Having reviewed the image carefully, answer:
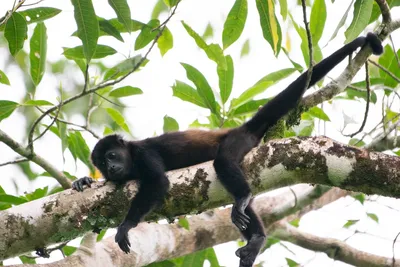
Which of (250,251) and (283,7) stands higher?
(283,7)

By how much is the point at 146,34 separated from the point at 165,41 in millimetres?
345

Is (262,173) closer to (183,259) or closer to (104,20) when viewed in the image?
(104,20)

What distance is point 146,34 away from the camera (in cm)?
483

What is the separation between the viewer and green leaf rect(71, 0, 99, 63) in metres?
3.68

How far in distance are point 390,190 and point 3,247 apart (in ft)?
7.88

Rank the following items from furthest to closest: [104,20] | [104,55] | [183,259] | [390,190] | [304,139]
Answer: [183,259], [104,55], [104,20], [304,139], [390,190]

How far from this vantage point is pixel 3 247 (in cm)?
372

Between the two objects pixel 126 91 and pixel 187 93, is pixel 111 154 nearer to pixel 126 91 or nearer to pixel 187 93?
pixel 126 91

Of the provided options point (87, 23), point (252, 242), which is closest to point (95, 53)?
point (87, 23)

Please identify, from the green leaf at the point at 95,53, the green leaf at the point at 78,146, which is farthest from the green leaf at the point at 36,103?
the green leaf at the point at 78,146

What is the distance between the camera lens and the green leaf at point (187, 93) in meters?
5.47

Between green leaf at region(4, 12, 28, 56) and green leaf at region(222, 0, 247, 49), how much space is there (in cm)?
143

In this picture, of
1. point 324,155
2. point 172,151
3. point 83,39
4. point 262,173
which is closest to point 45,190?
point 172,151

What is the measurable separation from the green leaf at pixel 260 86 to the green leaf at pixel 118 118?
1.17m
